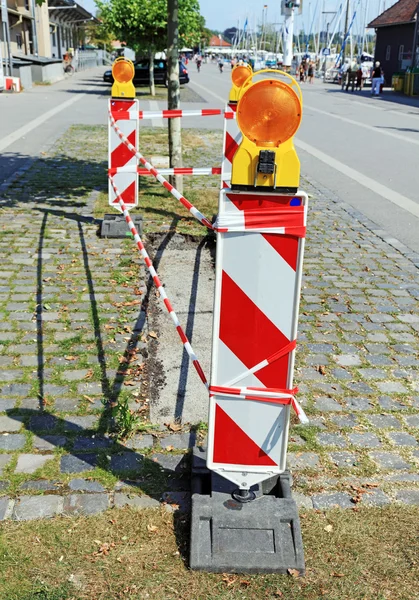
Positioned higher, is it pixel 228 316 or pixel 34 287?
pixel 228 316

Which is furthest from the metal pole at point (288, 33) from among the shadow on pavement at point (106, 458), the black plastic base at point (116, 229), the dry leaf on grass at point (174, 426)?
the shadow on pavement at point (106, 458)

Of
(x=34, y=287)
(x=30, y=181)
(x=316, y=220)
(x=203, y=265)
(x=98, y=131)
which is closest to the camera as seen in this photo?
(x=34, y=287)

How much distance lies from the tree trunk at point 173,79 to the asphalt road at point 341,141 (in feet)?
9.29

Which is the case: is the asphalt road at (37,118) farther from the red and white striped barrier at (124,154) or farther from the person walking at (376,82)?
the person walking at (376,82)

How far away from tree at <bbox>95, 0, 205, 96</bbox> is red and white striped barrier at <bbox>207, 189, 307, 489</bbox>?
→ 88.3 feet

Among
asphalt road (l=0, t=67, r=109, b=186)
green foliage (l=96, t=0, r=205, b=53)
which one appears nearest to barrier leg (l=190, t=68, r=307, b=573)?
asphalt road (l=0, t=67, r=109, b=186)

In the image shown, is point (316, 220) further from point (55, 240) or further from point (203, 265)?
point (55, 240)

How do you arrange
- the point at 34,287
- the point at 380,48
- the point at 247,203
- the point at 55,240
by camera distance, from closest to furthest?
the point at 247,203 < the point at 34,287 < the point at 55,240 < the point at 380,48

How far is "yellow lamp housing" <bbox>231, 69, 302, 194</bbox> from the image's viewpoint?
251 centimetres

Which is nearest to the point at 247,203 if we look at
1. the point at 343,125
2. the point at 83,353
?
the point at 83,353

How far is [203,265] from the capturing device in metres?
6.86

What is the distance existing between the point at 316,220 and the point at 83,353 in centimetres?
516

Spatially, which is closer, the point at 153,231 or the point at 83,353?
the point at 83,353

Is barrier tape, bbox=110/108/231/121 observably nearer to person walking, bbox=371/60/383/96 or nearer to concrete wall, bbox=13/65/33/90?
concrete wall, bbox=13/65/33/90
